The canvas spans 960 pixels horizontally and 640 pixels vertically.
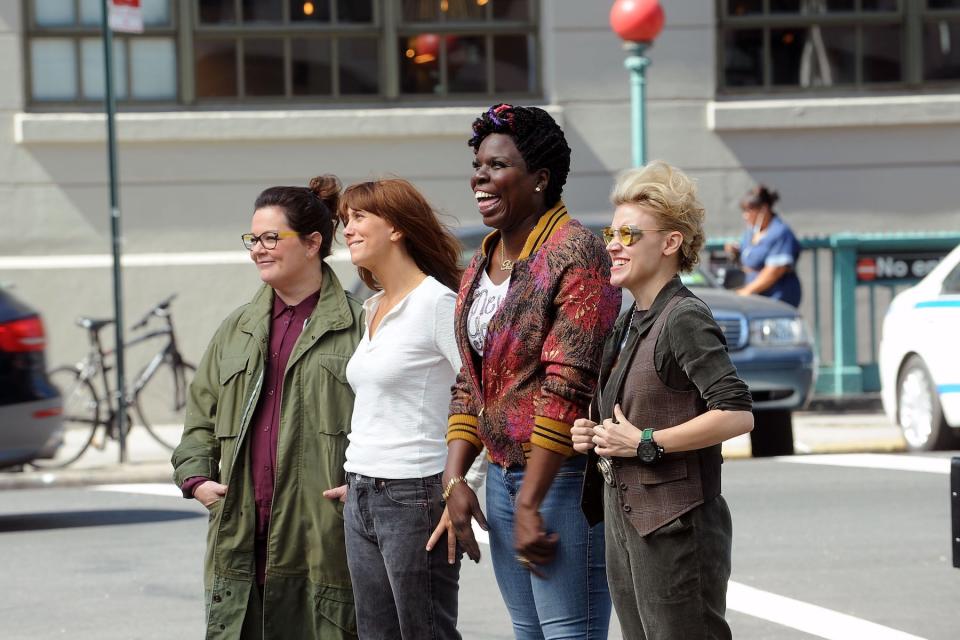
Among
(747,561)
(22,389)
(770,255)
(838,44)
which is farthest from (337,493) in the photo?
(838,44)

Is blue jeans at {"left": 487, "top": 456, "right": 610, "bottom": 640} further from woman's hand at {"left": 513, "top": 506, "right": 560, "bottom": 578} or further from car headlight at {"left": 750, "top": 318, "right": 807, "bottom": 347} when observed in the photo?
car headlight at {"left": 750, "top": 318, "right": 807, "bottom": 347}

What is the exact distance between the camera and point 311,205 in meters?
4.75

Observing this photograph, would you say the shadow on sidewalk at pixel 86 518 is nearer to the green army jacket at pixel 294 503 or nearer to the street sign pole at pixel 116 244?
the street sign pole at pixel 116 244

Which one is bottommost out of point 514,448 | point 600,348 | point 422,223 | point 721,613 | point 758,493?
point 758,493

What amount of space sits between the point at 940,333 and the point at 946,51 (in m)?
6.13

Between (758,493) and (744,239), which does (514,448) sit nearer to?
(758,493)

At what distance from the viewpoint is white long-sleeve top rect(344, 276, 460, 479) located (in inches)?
169

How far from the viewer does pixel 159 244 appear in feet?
51.6

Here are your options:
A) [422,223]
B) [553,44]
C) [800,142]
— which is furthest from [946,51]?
→ [422,223]

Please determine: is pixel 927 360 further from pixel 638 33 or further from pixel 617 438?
pixel 617 438

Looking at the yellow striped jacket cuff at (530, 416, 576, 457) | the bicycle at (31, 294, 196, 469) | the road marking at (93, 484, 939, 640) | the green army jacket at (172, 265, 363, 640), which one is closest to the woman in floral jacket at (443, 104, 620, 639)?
the yellow striped jacket cuff at (530, 416, 576, 457)

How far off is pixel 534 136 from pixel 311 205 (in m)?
1.05

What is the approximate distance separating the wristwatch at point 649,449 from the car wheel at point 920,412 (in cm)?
843

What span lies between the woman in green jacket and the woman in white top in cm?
13
